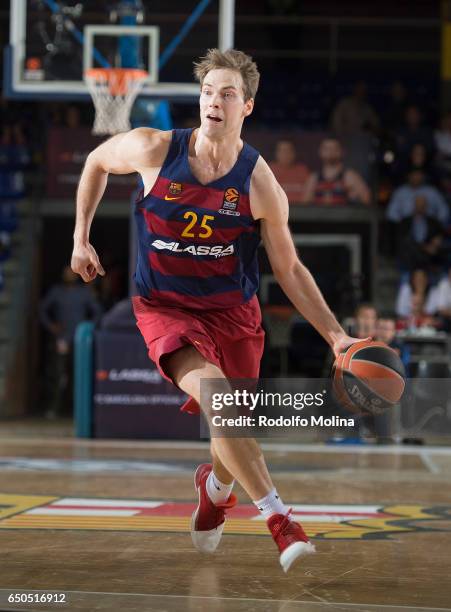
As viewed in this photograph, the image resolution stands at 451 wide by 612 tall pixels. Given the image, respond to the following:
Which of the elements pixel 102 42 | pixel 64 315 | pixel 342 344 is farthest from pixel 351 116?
pixel 342 344

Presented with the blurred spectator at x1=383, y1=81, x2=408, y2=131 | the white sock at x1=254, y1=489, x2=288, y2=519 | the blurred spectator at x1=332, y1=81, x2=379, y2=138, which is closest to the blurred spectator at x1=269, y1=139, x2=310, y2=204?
the blurred spectator at x1=332, y1=81, x2=379, y2=138

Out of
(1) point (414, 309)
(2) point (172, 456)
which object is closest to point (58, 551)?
(2) point (172, 456)

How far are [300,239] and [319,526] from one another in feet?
36.9

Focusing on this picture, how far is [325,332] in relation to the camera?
476 centimetres

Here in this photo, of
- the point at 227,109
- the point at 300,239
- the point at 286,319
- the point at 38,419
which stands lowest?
the point at 38,419

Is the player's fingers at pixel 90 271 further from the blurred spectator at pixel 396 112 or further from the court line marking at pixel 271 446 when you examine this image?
the blurred spectator at pixel 396 112

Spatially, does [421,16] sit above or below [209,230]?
above

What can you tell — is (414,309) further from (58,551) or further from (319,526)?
(58,551)

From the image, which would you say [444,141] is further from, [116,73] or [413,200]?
[116,73]

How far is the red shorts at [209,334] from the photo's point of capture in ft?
15.4

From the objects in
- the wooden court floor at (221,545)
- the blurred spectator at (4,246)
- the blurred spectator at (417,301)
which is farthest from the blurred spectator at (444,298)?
the blurred spectator at (4,246)

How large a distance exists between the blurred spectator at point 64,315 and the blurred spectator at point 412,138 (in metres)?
5.23

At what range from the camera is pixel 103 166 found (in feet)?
16.4

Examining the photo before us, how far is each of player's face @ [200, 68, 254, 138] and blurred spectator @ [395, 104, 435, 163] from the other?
11812mm
